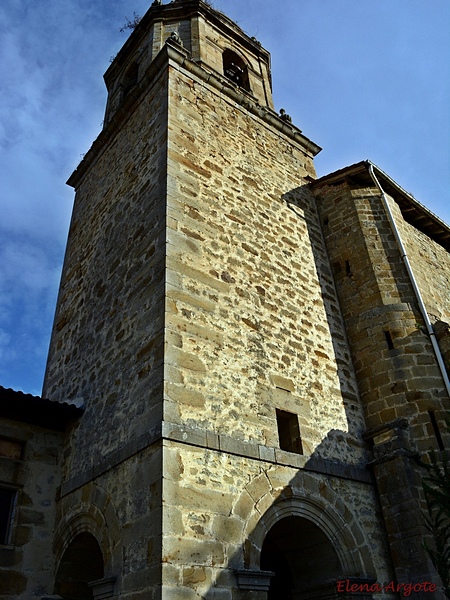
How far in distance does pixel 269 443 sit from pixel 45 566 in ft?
9.98

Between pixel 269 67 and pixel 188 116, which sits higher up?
pixel 269 67

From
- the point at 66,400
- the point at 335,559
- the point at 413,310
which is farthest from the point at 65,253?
the point at 335,559

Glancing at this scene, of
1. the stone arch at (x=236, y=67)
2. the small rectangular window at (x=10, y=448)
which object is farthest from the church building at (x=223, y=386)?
the stone arch at (x=236, y=67)

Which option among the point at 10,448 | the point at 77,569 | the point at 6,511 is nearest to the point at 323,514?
the point at 77,569

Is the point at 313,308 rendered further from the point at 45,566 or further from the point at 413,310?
the point at 45,566

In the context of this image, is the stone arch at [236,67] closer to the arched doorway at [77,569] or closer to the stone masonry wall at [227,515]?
the stone masonry wall at [227,515]

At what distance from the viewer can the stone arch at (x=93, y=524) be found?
16.5 ft

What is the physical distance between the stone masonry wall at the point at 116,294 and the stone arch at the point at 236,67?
320cm

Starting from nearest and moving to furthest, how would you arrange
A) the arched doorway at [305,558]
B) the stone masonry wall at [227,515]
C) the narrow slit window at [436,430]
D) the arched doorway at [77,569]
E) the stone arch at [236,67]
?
1. the stone masonry wall at [227,515]
2. the arched doorway at [305,558]
3. the arched doorway at [77,569]
4. the narrow slit window at [436,430]
5. the stone arch at [236,67]

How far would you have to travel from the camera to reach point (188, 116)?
322 inches

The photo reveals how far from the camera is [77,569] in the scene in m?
6.17

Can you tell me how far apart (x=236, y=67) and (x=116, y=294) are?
6928 millimetres

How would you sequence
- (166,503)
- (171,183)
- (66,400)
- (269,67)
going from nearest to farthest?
(166,503) < (171,183) < (66,400) < (269,67)

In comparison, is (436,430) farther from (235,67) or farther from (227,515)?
(235,67)
